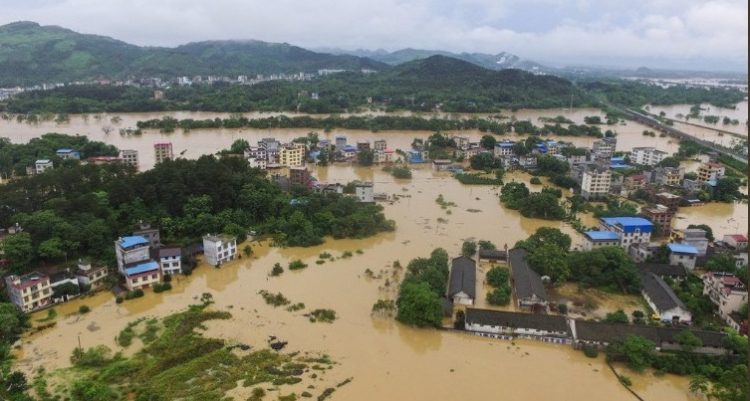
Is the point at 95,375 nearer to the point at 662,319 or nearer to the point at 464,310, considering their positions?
the point at 464,310

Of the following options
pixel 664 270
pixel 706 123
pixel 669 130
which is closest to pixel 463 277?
pixel 664 270

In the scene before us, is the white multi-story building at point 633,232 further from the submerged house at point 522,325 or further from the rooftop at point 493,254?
the submerged house at point 522,325

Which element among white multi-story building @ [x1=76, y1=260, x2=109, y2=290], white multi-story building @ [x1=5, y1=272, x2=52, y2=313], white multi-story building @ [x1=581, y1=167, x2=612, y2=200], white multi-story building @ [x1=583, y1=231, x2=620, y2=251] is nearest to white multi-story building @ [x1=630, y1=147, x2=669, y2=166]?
white multi-story building @ [x1=581, y1=167, x2=612, y2=200]

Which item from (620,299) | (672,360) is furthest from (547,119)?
(672,360)

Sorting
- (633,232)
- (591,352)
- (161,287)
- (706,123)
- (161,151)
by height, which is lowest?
(591,352)

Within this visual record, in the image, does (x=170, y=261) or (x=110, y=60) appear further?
(x=110, y=60)

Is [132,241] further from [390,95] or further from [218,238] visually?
[390,95]

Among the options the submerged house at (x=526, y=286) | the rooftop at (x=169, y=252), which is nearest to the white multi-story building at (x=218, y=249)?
the rooftop at (x=169, y=252)
